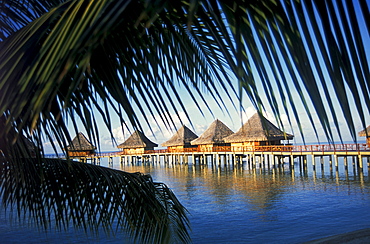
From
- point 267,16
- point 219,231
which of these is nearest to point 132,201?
point 267,16

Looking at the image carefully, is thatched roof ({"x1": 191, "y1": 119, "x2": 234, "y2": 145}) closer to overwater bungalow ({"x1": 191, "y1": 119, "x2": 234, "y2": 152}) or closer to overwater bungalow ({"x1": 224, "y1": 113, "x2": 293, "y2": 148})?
overwater bungalow ({"x1": 191, "y1": 119, "x2": 234, "y2": 152})

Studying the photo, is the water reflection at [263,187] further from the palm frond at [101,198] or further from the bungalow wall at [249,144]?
the palm frond at [101,198]

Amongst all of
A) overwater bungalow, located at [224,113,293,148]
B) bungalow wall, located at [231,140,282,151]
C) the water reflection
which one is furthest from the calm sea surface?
bungalow wall, located at [231,140,282,151]

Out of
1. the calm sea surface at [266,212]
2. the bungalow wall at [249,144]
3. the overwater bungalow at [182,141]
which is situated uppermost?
the overwater bungalow at [182,141]

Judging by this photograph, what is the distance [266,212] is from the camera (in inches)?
553

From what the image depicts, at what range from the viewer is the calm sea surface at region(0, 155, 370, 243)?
11.2 m

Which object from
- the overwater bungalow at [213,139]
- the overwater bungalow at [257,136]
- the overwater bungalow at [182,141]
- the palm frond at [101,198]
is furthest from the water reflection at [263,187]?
the overwater bungalow at [182,141]

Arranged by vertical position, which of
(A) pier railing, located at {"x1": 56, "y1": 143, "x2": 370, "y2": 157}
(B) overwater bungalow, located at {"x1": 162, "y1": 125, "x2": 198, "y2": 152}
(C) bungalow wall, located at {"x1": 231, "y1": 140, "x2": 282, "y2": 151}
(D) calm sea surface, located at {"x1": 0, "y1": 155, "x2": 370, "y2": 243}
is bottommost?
(D) calm sea surface, located at {"x1": 0, "y1": 155, "x2": 370, "y2": 243}

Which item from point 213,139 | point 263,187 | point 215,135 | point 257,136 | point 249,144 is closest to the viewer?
point 263,187

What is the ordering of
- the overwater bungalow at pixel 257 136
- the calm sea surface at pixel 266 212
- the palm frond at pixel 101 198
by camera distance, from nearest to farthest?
the palm frond at pixel 101 198
the calm sea surface at pixel 266 212
the overwater bungalow at pixel 257 136

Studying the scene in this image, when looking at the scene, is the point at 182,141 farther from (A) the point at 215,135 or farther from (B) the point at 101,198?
(B) the point at 101,198

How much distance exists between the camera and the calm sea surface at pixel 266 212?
11.2 meters

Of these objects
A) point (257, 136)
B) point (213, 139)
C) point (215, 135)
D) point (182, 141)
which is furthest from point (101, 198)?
point (182, 141)

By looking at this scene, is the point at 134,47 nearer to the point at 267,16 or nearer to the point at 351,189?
the point at 267,16
